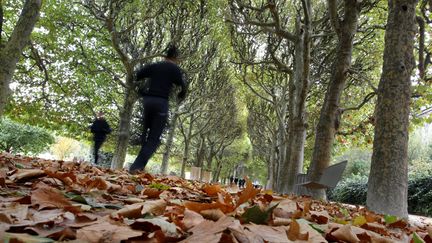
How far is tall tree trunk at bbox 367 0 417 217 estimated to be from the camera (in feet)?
15.6

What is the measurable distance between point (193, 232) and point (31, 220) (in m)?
0.55

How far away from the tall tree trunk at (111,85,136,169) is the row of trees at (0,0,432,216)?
39mm

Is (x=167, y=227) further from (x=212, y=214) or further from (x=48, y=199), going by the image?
(x=48, y=199)

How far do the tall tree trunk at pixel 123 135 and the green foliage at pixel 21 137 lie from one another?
23.7m

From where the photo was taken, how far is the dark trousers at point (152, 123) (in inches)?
216

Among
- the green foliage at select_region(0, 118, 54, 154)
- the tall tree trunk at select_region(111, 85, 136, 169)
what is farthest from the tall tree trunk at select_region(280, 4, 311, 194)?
the green foliage at select_region(0, 118, 54, 154)

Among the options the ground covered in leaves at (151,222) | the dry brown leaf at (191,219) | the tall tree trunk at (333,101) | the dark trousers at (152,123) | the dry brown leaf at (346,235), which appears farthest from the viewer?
the tall tree trunk at (333,101)

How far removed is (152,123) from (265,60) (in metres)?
11.9

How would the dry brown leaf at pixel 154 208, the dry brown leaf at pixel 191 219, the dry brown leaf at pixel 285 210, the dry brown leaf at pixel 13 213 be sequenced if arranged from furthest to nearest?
the dry brown leaf at pixel 285 210
the dry brown leaf at pixel 154 208
the dry brown leaf at pixel 191 219
the dry brown leaf at pixel 13 213

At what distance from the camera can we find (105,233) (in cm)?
109

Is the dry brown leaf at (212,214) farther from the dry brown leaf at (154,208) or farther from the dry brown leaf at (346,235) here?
the dry brown leaf at (346,235)

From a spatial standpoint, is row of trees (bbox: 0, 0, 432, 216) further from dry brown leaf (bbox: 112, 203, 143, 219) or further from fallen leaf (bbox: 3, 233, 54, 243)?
fallen leaf (bbox: 3, 233, 54, 243)

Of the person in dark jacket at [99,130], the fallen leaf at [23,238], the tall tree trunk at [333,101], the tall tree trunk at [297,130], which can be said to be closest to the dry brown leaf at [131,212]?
the fallen leaf at [23,238]

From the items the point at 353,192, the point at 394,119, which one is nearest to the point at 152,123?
the point at 394,119
